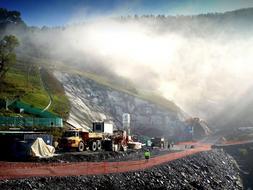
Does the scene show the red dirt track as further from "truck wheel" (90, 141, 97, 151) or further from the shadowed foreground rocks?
"truck wheel" (90, 141, 97, 151)

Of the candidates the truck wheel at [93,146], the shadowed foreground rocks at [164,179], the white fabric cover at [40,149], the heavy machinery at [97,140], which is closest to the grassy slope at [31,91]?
the heavy machinery at [97,140]

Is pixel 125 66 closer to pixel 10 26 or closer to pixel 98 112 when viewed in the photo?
pixel 98 112

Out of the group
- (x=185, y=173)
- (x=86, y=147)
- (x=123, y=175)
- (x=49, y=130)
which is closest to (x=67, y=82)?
(x=49, y=130)

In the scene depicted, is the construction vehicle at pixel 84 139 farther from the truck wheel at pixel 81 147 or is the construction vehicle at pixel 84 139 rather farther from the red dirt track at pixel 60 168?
the red dirt track at pixel 60 168

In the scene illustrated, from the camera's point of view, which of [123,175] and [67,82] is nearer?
[123,175]

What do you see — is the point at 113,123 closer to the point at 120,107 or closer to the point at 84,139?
the point at 120,107

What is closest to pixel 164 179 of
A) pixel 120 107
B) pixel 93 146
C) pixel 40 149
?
pixel 40 149
